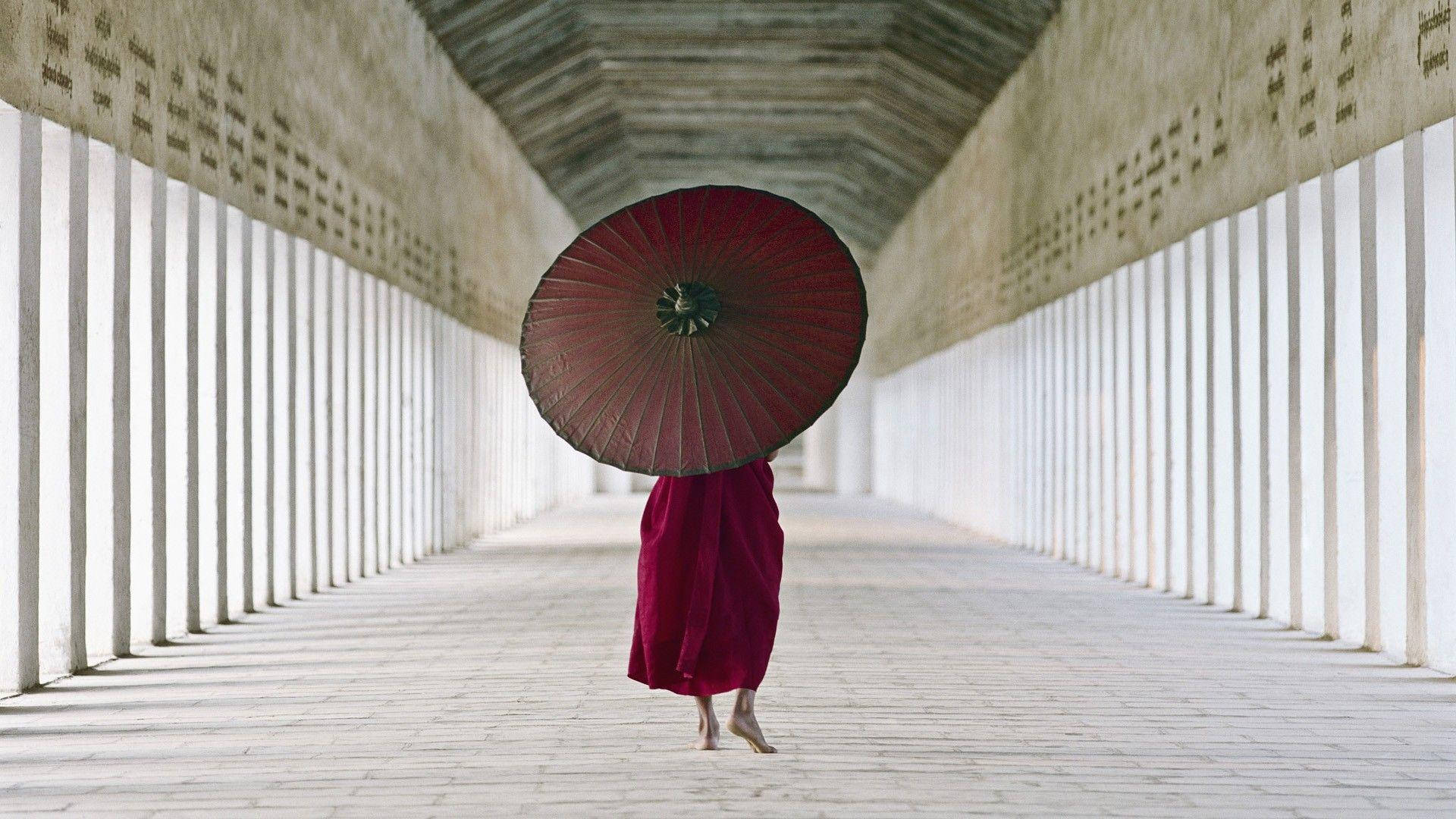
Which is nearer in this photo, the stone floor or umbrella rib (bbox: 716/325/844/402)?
the stone floor

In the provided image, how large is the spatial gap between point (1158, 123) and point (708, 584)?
943cm

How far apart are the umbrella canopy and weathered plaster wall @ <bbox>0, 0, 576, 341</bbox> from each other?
3463 millimetres

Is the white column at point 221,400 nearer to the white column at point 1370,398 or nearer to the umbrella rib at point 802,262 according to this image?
the umbrella rib at point 802,262

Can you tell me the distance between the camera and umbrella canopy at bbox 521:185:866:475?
19.3 ft

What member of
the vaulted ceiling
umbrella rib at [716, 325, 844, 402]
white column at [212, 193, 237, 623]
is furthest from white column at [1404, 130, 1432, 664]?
the vaulted ceiling

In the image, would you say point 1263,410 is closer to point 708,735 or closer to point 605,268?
point 708,735

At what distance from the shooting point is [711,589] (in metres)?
6.21

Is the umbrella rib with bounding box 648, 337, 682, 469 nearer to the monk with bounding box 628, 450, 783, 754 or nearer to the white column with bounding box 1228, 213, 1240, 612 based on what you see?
the monk with bounding box 628, 450, 783, 754

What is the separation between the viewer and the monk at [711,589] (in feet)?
20.4

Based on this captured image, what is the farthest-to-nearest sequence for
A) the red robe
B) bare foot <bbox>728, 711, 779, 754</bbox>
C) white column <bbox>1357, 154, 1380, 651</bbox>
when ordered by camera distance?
white column <bbox>1357, 154, 1380, 651</bbox>
bare foot <bbox>728, 711, 779, 754</bbox>
the red robe

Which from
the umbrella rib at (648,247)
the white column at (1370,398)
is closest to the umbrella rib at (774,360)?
the umbrella rib at (648,247)

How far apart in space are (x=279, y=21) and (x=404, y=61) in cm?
474

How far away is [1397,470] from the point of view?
951 cm

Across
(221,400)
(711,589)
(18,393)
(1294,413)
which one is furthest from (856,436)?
(711,589)
